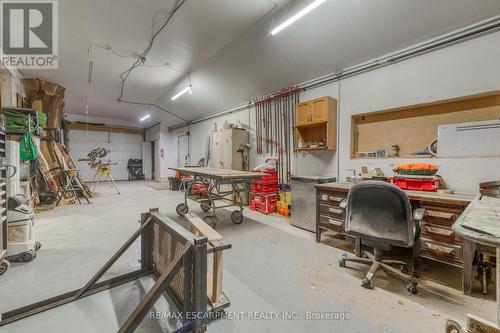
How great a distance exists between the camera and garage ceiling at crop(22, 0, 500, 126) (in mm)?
2709

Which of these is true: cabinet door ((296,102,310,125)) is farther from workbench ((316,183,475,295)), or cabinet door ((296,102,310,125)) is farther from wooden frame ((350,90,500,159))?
workbench ((316,183,475,295))

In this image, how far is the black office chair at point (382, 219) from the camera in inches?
74.7

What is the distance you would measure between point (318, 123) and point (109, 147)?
11.6 m

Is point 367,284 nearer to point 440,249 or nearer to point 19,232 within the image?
point 440,249

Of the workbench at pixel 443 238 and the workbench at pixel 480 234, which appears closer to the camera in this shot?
the workbench at pixel 480 234

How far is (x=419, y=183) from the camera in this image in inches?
105

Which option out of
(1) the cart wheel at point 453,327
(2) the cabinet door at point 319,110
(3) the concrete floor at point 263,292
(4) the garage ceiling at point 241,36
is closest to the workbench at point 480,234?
(1) the cart wheel at point 453,327

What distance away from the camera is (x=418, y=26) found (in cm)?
271

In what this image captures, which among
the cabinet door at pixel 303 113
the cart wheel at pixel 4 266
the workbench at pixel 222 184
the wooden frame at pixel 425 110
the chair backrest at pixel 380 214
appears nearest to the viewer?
the chair backrest at pixel 380 214

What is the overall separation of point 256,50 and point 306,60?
0.98 m

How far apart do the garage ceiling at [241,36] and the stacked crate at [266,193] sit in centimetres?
209

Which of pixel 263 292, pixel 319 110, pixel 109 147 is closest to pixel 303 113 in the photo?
pixel 319 110

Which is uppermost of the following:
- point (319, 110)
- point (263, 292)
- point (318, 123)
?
point (319, 110)

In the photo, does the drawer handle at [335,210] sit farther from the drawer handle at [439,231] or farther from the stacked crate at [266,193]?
the stacked crate at [266,193]
